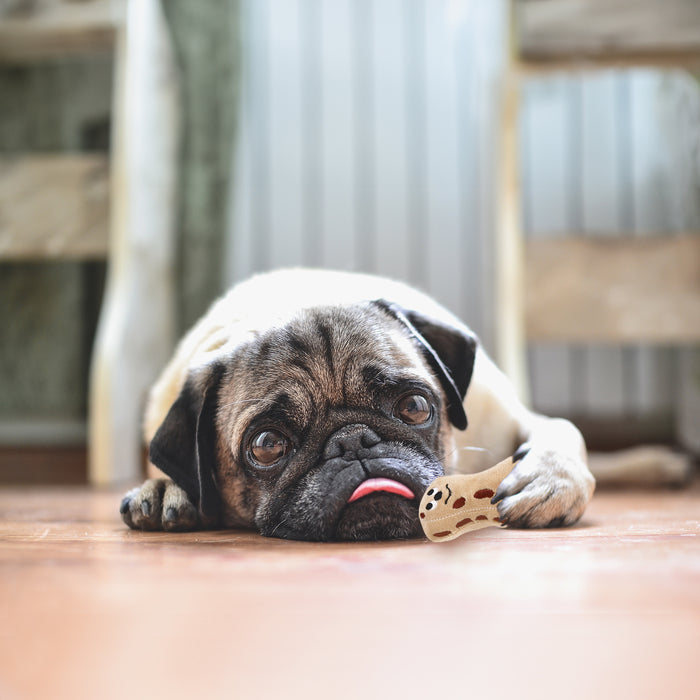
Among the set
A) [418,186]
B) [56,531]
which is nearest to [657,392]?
[418,186]

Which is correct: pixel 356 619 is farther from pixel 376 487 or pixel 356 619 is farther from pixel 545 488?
pixel 545 488

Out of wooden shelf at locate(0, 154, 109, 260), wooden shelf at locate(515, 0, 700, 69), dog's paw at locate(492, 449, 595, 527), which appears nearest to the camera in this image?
dog's paw at locate(492, 449, 595, 527)

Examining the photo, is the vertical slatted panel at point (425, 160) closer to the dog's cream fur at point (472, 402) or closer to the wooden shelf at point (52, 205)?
the wooden shelf at point (52, 205)

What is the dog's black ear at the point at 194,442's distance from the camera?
136 centimetres

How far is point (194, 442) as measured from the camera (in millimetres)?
1366

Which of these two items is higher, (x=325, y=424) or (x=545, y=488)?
(x=325, y=424)

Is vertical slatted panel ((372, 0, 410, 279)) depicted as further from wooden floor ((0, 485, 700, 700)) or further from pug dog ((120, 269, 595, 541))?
wooden floor ((0, 485, 700, 700))

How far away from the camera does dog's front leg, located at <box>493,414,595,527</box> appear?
1.27 m

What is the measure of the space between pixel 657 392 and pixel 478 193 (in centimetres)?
115

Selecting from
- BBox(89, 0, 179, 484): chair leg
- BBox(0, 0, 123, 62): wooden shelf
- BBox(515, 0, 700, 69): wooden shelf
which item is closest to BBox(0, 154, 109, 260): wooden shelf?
BBox(89, 0, 179, 484): chair leg

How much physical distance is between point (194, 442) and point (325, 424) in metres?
0.25

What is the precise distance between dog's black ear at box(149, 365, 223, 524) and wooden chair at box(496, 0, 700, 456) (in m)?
1.27

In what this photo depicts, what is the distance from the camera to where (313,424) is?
1.29 metres

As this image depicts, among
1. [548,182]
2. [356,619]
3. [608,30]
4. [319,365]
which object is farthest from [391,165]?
[356,619]
